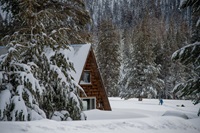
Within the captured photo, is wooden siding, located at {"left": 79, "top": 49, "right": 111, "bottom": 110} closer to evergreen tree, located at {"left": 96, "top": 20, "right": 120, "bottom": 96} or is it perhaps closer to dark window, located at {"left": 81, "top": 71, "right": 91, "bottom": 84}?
dark window, located at {"left": 81, "top": 71, "right": 91, "bottom": 84}

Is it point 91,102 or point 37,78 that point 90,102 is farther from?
point 37,78

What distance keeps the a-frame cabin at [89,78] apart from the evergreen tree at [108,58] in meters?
27.1

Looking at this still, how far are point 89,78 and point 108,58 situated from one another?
28961mm

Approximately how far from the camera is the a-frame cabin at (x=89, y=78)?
21.5 m

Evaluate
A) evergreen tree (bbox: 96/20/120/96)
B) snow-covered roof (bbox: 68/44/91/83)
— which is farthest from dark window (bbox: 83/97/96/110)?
evergreen tree (bbox: 96/20/120/96)

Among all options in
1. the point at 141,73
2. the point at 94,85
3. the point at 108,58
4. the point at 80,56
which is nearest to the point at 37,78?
the point at 80,56

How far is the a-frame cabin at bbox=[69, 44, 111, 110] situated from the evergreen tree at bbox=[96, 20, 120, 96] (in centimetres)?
2710

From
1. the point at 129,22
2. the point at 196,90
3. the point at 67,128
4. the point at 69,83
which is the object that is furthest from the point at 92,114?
the point at 129,22

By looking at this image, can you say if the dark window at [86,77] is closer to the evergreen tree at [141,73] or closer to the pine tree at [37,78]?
the pine tree at [37,78]

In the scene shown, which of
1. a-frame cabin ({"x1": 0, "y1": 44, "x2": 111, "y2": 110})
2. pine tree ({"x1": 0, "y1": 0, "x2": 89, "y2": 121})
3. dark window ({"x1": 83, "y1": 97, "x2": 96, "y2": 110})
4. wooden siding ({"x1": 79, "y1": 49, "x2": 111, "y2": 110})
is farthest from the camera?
dark window ({"x1": 83, "y1": 97, "x2": 96, "y2": 110})

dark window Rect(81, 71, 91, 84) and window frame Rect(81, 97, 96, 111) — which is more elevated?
dark window Rect(81, 71, 91, 84)

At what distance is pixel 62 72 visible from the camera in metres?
13.3

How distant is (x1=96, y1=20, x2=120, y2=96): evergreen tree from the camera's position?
5038cm

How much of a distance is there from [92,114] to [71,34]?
21.1 feet
